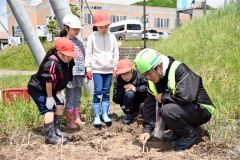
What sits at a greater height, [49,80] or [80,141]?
[49,80]

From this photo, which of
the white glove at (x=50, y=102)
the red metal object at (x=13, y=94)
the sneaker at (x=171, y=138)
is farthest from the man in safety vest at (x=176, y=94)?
the red metal object at (x=13, y=94)

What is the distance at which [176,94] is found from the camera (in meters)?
3.75

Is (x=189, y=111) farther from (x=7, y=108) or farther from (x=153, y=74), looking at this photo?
(x=7, y=108)

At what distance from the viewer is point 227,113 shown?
180 inches

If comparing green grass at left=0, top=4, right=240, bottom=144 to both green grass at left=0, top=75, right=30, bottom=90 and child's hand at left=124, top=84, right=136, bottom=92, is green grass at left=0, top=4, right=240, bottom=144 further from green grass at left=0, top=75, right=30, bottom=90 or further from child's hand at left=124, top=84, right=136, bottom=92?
child's hand at left=124, top=84, right=136, bottom=92

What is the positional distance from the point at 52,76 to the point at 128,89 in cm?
109

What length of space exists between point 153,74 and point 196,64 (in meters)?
4.38

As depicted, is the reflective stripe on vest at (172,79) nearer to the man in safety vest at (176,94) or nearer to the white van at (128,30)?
the man in safety vest at (176,94)

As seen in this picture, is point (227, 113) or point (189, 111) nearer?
point (189, 111)

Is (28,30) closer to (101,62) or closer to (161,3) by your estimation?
(101,62)

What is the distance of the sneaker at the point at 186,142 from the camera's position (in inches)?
153

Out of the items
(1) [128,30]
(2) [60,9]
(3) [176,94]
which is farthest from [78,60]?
(1) [128,30]

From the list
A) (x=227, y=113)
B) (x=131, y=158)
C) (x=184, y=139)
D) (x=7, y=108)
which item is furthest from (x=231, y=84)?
(x=7, y=108)

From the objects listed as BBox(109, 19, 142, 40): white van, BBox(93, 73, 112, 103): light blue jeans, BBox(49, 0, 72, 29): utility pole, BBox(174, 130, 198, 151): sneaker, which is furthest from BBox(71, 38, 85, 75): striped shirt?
BBox(109, 19, 142, 40): white van
